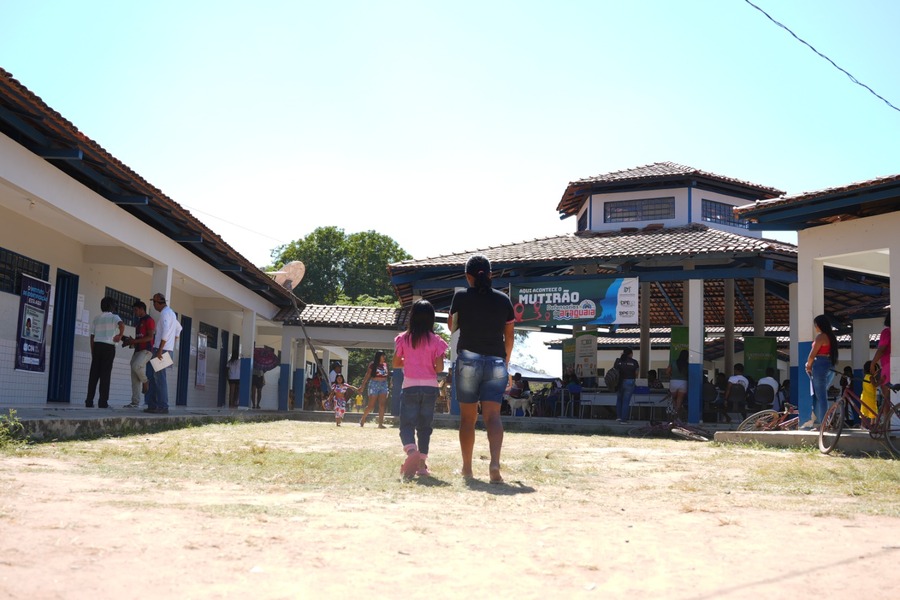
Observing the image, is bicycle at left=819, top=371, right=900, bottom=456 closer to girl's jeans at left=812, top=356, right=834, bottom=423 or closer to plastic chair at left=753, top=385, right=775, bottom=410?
girl's jeans at left=812, top=356, right=834, bottom=423

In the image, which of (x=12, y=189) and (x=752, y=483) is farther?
(x=12, y=189)

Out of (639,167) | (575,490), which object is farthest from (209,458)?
(639,167)

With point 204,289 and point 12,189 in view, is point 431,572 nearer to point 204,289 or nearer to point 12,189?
point 12,189

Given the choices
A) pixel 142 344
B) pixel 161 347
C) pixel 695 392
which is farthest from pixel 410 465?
pixel 695 392

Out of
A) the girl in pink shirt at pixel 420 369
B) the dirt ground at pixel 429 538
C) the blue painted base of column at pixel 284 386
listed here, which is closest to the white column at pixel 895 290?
the dirt ground at pixel 429 538

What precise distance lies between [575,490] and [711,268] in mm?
13608

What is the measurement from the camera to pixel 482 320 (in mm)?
6426

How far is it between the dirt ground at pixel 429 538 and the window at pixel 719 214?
52.6 ft

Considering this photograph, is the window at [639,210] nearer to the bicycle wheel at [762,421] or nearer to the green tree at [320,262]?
the bicycle wheel at [762,421]

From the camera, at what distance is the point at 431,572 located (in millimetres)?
3301

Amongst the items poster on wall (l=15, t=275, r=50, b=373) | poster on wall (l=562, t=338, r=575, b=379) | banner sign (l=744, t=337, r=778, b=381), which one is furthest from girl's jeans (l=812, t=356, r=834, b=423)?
poster on wall (l=562, t=338, r=575, b=379)

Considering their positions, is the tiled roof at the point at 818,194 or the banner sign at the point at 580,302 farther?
the banner sign at the point at 580,302

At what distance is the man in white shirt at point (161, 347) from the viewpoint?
1266 cm

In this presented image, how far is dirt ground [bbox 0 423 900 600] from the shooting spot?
122 inches
